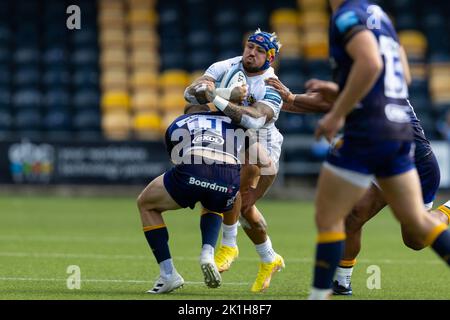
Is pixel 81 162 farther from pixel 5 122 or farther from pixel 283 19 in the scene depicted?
pixel 283 19

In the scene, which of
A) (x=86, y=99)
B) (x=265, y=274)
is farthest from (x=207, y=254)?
(x=86, y=99)

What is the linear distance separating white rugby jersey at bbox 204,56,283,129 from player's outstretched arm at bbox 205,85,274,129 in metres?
0.08

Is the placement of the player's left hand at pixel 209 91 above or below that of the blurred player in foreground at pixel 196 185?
above

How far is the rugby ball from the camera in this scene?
928 cm

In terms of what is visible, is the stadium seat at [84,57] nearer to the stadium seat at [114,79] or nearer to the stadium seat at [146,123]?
the stadium seat at [114,79]

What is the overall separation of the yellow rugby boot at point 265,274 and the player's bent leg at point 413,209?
2.35m

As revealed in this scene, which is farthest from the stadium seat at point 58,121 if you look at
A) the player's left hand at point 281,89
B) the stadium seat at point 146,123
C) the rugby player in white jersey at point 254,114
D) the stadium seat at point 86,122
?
the player's left hand at point 281,89

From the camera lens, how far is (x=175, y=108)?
969 inches

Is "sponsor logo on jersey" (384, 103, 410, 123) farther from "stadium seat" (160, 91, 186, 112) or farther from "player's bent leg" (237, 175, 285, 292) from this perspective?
"stadium seat" (160, 91, 186, 112)

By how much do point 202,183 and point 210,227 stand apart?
0.51 m

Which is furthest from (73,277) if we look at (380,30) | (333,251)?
(380,30)

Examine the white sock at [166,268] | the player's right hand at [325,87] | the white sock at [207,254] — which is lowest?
the white sock at [166,268]

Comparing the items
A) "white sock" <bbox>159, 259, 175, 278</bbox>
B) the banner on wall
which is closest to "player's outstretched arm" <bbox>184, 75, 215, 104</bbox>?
"white sock" <bbox>159, 259, 175, 278</bbox>

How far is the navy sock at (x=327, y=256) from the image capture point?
6750 mm
